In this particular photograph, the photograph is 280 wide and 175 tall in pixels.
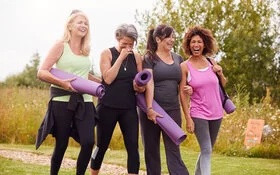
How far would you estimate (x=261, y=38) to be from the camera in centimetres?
2173

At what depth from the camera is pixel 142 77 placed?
5.14 metres

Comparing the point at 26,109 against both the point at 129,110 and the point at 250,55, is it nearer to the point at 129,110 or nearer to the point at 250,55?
the point at 129,110

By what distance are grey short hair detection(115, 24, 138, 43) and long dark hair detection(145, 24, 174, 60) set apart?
0.27m

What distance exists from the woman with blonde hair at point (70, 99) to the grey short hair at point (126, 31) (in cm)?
31

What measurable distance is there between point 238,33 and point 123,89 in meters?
16.9

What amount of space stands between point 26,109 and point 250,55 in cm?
1129

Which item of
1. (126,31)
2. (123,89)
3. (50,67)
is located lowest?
(123,89)

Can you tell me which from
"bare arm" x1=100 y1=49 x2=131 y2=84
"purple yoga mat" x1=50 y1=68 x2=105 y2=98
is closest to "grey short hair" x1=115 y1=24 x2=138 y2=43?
"bare arm" x1=100 y1=49 x2=131 y2=84

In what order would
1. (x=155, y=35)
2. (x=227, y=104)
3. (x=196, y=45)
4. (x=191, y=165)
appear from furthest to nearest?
(x=191, y=165), (x=227, y=104), (x=196, y=45), (x=155, y=35)

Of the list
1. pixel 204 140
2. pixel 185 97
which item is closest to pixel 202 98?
pixel 185 97

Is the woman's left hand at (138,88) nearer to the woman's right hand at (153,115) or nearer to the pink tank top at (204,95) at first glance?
the woman's right hand at (153,115)

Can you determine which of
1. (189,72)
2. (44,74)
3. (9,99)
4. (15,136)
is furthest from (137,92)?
(9,99)

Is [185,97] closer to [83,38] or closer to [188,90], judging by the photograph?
[188,90]

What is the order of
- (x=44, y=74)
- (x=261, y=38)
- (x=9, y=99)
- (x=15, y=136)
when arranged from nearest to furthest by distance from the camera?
(x=44, y=74)
(x=15, y=136)
(x=9, y=99)
(x=261, y=38)
